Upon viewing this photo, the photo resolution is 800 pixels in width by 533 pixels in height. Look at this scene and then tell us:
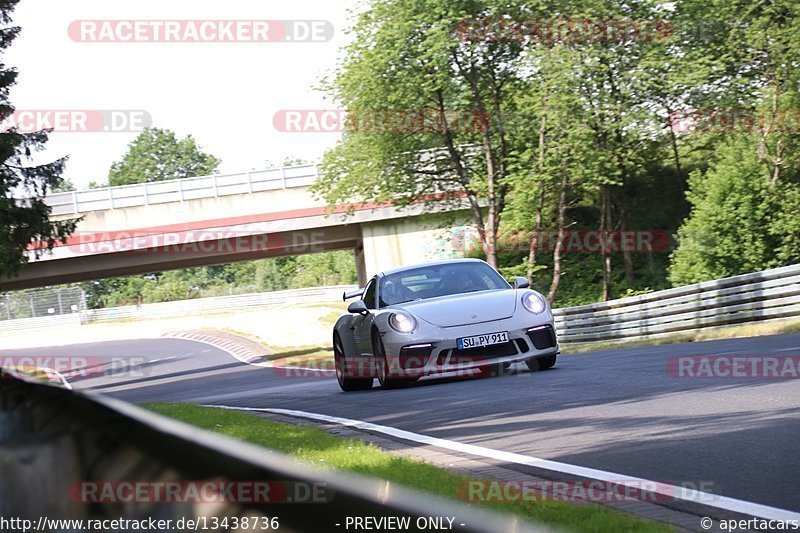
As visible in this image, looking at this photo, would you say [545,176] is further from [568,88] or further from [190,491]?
[190,491]

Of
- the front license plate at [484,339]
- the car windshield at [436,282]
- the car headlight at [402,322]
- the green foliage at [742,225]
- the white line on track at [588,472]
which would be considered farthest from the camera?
the green foliage at [742,225]

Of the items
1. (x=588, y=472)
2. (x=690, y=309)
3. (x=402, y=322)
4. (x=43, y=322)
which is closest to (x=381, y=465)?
(x=588, y=472)

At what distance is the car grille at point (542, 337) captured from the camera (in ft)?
37.9

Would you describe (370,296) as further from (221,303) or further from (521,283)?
(221,303)

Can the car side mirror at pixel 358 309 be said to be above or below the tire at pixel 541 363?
above

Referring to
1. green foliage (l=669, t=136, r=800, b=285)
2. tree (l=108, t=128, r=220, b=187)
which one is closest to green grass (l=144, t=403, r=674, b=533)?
green foliage (l=669, t=136, r=800, b=285)

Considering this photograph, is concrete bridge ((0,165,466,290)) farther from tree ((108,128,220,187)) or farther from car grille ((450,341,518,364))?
tree ((108,128,220,187))

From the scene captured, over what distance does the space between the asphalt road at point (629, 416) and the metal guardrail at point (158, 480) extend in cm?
320

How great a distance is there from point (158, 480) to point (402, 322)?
1006 cm

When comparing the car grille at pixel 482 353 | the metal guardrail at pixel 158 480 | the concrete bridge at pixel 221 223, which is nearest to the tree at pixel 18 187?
the concrete bridge at pixel 221 223

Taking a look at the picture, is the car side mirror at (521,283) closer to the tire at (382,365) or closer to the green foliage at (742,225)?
the tire at (382,365)

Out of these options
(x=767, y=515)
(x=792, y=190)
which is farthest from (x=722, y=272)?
(x=767, y=515)

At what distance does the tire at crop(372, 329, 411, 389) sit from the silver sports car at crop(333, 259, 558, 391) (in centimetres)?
1

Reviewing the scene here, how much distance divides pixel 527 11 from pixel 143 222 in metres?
15.4
